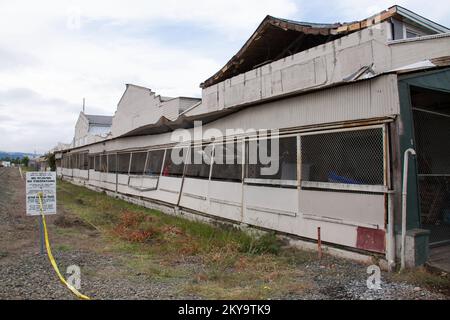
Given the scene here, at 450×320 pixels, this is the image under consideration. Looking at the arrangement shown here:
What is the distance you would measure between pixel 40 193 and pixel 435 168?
A: 844cm

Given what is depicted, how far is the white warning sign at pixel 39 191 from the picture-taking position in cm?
745

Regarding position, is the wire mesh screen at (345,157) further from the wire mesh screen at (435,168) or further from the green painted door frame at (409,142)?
the wire mesh screen at (435,168)

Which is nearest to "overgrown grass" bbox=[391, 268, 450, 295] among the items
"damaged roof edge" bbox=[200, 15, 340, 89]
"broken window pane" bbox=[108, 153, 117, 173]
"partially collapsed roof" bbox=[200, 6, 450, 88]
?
"partially collapsed roof" bbox=[200, 6, 450, 88]

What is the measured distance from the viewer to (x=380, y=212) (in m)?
5.89

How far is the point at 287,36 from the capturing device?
32.3 feet

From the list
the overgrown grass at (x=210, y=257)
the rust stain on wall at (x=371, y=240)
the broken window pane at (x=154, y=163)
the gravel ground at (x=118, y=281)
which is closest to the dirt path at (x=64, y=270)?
the gravel ground at (x=118, y=281)

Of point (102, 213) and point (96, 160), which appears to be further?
point (96, 160)

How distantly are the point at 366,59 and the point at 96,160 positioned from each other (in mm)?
20203

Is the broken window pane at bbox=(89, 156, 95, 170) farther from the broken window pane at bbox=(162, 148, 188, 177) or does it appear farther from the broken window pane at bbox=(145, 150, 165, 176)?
the broken window pane at bbox=(162, 148, 188, 177)

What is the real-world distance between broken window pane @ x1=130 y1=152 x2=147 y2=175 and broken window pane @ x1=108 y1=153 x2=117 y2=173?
2.89 m

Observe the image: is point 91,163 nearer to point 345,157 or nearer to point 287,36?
point 287,36

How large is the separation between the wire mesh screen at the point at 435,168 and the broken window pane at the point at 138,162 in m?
10.7

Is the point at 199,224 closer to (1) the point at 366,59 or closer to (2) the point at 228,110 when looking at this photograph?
(2) the point at 228,110
